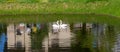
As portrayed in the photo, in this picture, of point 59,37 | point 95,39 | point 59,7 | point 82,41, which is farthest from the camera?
point 59,7

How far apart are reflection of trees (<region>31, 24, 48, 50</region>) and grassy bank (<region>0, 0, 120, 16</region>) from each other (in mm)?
11630

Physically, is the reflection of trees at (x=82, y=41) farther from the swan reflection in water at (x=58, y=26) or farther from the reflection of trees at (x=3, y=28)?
the reflection of trees at (x=3, y=28)

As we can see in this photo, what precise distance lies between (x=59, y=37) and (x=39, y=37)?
5.06 feet

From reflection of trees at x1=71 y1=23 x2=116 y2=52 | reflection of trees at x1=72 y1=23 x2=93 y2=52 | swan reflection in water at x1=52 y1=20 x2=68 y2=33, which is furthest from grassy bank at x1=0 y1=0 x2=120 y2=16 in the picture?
reflection of trees at x1=72 y1=23 x2=93 y2=52

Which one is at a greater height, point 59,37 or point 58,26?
point 58,26

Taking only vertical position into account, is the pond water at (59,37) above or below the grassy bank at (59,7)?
below

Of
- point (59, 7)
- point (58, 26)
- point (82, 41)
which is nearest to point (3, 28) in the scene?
point (58, 26)

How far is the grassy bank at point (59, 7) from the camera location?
5550 centimetres

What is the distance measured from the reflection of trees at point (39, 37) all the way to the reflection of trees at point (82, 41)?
8.09 feet

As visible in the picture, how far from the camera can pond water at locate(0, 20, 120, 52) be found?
3224 centimetres

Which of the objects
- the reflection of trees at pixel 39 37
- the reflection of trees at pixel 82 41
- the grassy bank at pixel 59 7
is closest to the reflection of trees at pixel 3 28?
the reflection of trees at pixel 39 37

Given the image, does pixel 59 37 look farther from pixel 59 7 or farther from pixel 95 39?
pixel 59 7

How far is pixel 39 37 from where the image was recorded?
37.4 metres

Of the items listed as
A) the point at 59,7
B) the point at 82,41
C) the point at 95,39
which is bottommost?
the point at 82,41
